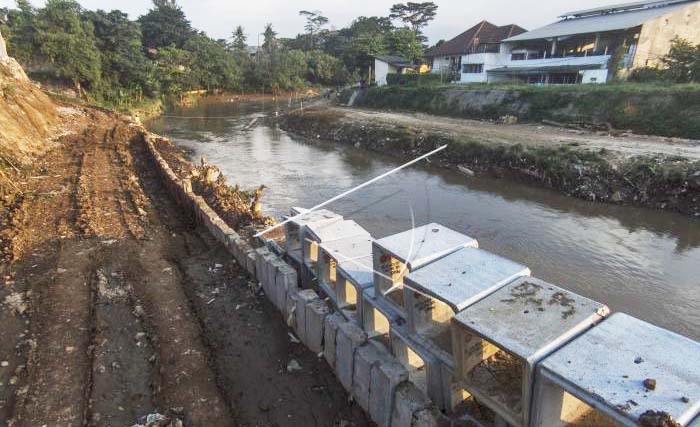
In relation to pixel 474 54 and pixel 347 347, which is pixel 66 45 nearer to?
pixel 474 54

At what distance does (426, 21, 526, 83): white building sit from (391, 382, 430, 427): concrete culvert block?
122ft

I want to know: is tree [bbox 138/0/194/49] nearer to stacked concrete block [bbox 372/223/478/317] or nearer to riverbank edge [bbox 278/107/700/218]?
riverbank edge [bbox 278/107/700/218]

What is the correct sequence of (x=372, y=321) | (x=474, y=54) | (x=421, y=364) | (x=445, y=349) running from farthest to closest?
(x=474, y=54), (x=372, y=321), (x=421, y=364), (x=445, y=349)

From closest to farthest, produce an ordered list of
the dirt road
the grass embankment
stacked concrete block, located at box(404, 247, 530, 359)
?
1. stacked concrete block, located at box(404, 247, 530, 359)
2. the dirt road
3. the grass embankment

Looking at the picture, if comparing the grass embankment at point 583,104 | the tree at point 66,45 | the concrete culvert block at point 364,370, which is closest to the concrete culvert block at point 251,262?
the concrete culvert block at point 364,370

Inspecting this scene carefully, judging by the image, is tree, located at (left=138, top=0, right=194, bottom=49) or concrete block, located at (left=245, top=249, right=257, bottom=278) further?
tree, located at (left=138, top=0, right=194, bottom=49)

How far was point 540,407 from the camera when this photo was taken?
2.52 m

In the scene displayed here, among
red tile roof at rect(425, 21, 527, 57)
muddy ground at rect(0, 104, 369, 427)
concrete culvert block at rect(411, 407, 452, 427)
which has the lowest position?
muddy ground at rect(0, 104, 369, 427)

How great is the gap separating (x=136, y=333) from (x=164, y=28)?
61259mm

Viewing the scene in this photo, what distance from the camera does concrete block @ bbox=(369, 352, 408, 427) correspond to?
12.4 feet

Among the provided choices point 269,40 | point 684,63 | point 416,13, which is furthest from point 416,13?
point 684,63

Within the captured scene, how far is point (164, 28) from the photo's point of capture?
5569 cm

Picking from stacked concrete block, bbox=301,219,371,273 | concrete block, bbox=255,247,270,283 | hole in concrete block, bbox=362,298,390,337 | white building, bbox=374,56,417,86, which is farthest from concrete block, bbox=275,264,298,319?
white building, bbox=374,56,417,86

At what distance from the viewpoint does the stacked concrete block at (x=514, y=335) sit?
2.63 m
